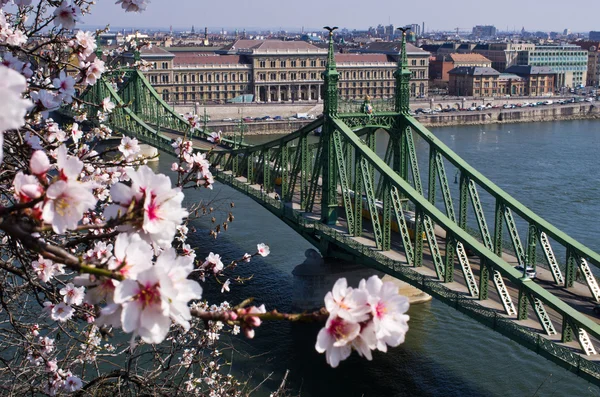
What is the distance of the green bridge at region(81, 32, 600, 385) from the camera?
566 inches

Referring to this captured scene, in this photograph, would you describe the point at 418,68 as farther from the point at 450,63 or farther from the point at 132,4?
the point at 132,4

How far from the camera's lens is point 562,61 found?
93062 mm

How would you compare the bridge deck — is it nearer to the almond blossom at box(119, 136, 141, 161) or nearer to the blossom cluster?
the almond blossom at box(119, 136, 141, 161)

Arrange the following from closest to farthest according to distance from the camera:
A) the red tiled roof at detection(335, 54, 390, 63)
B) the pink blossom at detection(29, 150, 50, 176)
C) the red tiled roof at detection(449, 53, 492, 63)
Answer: the pink blossom at detection(29, 150, 50, 176)
the red tiled roof at detection(335, 54, 390, 63)
the red tiled roof at detection(449, 53, 492, 63)

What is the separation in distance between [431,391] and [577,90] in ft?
270

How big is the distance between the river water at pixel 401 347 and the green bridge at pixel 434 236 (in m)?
1.32

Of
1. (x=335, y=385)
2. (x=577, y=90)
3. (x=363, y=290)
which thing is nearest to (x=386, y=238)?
(x=335, y=385)

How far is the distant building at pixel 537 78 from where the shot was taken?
279 ft

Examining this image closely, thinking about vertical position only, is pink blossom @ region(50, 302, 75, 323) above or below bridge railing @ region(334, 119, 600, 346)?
above

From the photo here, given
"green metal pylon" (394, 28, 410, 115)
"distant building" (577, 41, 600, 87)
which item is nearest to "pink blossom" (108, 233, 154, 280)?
"green metal pylon" (394, 28, 410, 115)

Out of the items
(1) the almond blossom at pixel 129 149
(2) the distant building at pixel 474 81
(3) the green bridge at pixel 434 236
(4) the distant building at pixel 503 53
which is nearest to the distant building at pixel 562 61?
(4) the distant building at pixel 503 53

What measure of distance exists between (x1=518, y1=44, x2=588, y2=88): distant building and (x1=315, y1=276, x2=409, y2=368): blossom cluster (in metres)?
92.0

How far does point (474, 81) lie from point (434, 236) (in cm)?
6627

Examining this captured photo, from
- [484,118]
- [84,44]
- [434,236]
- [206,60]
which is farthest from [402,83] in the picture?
[206,60]
